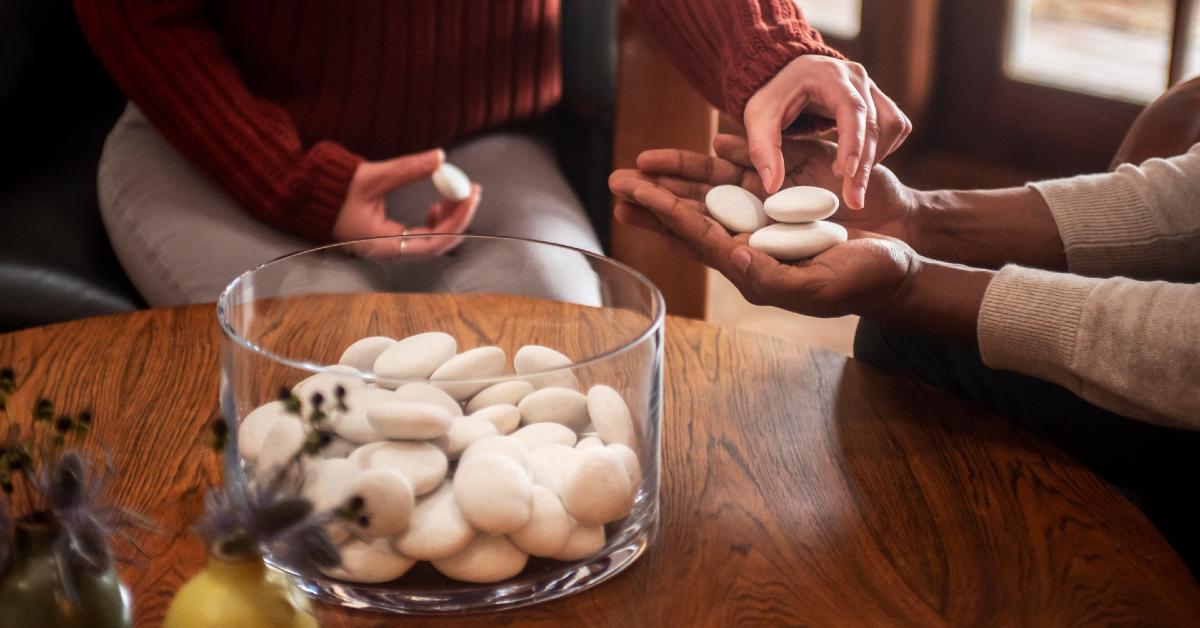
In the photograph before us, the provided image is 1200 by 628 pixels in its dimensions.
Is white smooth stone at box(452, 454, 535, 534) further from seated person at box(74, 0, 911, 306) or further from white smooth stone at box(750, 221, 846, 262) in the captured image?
seated person at box(74, 0, 911, 306)

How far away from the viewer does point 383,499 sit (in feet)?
1.98

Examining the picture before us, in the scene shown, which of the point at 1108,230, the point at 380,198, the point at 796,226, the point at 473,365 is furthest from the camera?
the point at 380,198

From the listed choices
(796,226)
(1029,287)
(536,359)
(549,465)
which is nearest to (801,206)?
(796,226)

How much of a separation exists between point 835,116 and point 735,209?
0.19 meters

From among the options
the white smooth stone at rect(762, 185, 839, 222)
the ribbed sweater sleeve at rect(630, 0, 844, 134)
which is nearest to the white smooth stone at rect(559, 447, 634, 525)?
the white smooth stone at rect(762, 185, 839, 222)

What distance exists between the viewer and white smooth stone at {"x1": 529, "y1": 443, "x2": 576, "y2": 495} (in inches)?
25.2

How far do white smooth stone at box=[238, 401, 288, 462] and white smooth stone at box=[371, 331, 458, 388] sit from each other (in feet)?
0.29

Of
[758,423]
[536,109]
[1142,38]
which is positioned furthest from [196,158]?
[1142,38]

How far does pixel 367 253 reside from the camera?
870mm

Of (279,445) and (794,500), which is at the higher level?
(279,445)

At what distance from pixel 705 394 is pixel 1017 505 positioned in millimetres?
255

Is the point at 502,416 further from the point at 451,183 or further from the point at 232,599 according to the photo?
the point at 451,183

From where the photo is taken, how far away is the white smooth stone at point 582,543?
65 centimetres

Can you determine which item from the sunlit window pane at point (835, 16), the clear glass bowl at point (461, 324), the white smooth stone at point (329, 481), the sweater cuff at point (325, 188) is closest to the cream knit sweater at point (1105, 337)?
the clear glass bowl at point (461, 324)
